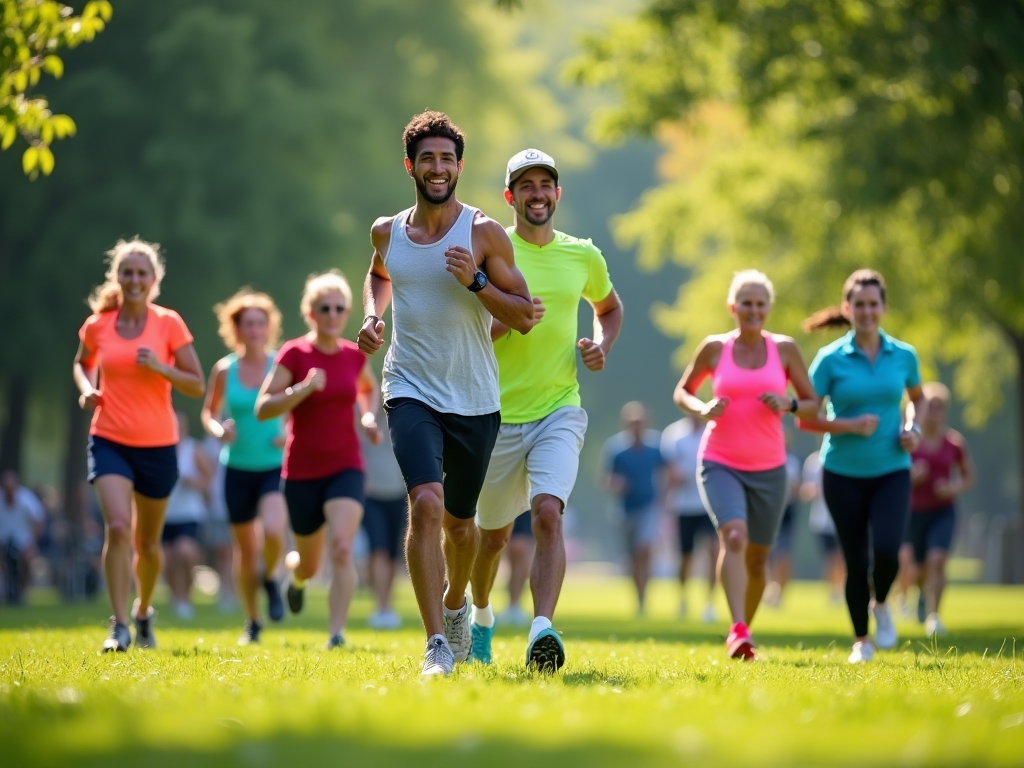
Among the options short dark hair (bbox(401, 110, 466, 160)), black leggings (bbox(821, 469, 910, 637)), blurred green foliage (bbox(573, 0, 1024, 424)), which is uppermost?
blurred green foliage (bbox(573, 0, 1024, 424))

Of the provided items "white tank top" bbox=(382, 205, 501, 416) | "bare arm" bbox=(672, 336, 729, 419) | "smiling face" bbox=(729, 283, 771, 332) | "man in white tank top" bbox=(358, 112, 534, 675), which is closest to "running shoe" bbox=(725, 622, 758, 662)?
"bare arm" bbox=(672, 336, 729, 419)

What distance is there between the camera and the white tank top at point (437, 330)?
8070 millimetres

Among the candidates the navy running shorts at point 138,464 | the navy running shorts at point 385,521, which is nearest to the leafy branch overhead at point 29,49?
the navy running shorts at point 138,464

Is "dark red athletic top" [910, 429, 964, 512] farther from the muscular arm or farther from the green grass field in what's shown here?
the muscular arm

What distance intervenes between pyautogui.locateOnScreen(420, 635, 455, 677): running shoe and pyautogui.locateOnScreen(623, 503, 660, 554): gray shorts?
13.7 metres

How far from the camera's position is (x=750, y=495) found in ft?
35.6

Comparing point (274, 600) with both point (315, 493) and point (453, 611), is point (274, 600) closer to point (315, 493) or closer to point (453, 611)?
point (315, 493)

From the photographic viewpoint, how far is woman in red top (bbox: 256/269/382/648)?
11375 mm

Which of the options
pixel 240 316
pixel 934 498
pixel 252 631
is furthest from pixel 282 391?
pixel 934 498

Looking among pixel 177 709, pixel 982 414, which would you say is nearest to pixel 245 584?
pixel 177 709

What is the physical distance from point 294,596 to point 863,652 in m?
4.68

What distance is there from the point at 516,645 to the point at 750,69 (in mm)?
11998

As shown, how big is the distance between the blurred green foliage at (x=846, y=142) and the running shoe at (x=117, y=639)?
38.6 ft

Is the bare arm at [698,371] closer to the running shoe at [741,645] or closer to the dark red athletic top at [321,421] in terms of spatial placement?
the running shoe at [741,645]
